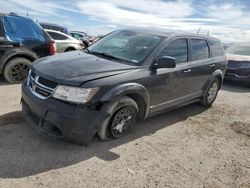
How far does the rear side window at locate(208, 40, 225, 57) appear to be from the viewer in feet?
20.3

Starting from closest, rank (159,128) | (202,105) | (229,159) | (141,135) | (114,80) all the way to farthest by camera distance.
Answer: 1. (114,80)
2. (229,159)
3. (141,135)
4. (159,128)
5. (202,105)

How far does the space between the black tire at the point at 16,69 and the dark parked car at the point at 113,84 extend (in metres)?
2.63

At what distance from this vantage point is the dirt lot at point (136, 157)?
10.5 feet

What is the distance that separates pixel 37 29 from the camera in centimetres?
716

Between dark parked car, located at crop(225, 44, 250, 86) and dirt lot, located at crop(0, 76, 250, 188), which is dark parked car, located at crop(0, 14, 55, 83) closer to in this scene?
dirt lot, located at crop(0, 76, 250, 188)

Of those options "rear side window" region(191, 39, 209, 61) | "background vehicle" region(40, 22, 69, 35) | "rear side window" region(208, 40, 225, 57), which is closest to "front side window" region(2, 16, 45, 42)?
"rear side window" region(191, 39, 209, 61)

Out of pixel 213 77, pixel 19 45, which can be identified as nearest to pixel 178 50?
pixel 213 77

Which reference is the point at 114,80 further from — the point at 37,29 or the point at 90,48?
the point at 37,29

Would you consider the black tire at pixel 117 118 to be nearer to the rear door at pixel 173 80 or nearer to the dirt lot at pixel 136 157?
the dirt lot at pixel 136 157

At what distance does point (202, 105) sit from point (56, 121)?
13.3 ft

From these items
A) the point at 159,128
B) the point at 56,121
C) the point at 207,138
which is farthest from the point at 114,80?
the point at 207,138

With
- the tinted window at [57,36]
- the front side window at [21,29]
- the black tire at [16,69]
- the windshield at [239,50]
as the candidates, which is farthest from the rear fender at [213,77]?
the tinted window at [57,36]

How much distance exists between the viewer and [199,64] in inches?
216

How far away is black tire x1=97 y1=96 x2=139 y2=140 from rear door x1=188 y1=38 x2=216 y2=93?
1.69 metres
